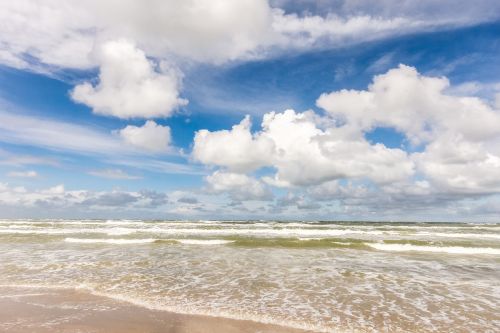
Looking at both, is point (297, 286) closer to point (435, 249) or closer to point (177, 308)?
point (177, 308)

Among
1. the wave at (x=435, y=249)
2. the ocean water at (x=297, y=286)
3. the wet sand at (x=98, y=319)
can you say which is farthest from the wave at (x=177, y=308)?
the wave at (x=435, y=249)

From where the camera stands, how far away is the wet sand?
309 inches

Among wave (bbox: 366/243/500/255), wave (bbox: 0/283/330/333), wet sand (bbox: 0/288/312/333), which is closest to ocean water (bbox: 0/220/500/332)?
wave (bbox: 0/283/330/333)

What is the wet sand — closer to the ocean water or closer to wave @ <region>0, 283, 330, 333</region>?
wave @ <region>0, 283, 330, 333</region>

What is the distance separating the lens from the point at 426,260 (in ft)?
69.8

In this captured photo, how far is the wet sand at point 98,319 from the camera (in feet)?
25.7

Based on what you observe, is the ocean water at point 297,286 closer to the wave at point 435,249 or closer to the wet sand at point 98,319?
the wet sand at point 98,319

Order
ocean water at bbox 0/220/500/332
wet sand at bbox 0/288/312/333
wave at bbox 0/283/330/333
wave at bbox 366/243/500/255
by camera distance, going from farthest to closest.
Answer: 1. wave at bbox 366/243/500/255
2. ocean water at bbox 0/220/500/332
3. wave at bbox 0/283/330/333
4. wet sand at bbox 0/288/312/333

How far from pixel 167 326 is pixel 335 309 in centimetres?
470

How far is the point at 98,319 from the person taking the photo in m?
8.59

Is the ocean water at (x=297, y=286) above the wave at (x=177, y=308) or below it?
above

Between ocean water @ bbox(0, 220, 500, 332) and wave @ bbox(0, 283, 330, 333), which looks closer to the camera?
wave @ bbox(0, 283, 330, 333)

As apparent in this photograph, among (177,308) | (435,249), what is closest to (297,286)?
(177,308)

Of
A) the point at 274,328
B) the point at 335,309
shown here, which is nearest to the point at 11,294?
the point at 274,328
